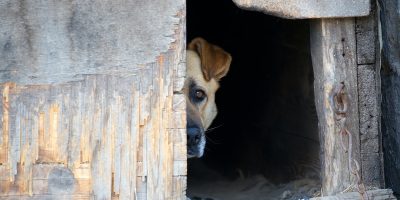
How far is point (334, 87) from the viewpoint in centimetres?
354

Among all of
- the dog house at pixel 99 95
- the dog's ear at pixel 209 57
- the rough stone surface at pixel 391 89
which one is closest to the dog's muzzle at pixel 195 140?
the dog's ear at pixel 209 57

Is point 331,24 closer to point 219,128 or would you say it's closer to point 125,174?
point 125,174

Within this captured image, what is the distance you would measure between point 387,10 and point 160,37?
1026mm

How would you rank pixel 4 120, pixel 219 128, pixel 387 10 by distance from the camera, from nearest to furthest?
pixel 4 120
pixel 387 10
pixel 219 128

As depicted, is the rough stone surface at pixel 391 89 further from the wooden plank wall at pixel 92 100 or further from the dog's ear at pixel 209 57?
the dog's ear at pixel 209 57

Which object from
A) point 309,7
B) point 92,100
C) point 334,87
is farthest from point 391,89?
point 92,100

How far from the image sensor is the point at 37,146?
10.4 ft

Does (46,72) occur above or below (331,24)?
below

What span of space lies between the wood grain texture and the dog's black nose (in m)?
0.73

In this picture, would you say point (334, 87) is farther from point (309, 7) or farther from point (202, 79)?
point (202, 79)

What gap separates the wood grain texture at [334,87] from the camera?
11.6ft

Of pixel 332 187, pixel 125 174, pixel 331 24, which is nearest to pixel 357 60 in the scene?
pixel 331 24

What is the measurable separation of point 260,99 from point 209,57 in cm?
63

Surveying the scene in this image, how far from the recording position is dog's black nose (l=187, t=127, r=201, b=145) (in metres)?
3.99
